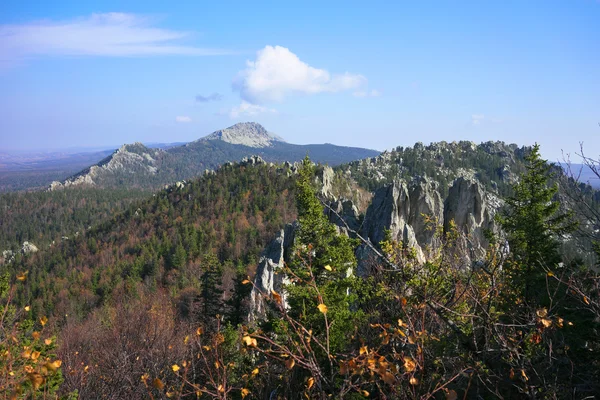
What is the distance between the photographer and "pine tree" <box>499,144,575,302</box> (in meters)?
12.3

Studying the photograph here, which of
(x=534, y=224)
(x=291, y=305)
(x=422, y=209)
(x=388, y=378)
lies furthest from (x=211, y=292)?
(x=388, y=378)

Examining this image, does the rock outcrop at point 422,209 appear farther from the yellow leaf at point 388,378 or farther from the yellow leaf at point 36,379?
the yellow leaf at point 36,379

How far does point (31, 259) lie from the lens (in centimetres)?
9494

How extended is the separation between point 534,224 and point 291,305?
8946mm

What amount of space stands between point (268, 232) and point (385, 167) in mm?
56546

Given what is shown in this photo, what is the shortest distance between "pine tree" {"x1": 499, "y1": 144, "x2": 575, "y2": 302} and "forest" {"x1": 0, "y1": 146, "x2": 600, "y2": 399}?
7 centimetres

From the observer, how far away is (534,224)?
1296 cm

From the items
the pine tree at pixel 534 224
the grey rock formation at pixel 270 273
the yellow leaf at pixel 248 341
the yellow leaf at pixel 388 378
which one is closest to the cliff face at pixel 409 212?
the grey rock formation at pixel 270 273

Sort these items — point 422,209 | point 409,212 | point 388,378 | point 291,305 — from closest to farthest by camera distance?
point 388,378 → point 291,305 → point 409,212 → point 422,209

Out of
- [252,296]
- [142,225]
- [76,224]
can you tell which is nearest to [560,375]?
[252,296]

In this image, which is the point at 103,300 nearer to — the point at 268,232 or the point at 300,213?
the point at 268,232

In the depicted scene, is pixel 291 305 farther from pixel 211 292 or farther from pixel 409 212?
pixel 409 212

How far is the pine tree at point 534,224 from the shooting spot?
12.3m

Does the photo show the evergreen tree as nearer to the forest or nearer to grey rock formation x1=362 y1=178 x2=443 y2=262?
the forest
